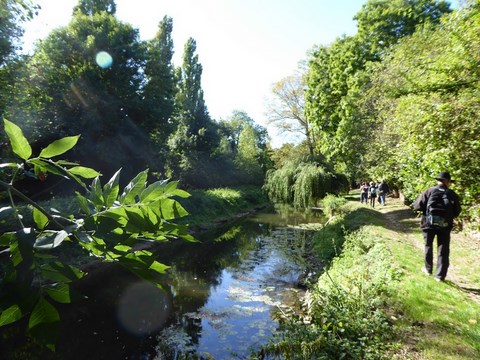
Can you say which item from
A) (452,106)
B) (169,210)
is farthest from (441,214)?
(169,210)

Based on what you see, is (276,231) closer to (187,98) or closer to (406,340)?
(406,340)

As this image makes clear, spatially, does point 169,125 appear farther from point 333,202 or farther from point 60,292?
point 60,292

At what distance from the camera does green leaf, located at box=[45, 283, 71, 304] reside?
2.22 ft

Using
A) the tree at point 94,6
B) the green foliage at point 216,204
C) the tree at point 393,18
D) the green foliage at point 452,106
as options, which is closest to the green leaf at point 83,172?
the green foliage at point 452,106

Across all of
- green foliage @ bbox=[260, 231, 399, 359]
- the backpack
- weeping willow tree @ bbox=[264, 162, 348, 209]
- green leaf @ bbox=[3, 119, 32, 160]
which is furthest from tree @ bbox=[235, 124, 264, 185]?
green leaf @ bbox=[3, 119, 32, 160]

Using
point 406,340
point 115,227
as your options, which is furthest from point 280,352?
point 115,227

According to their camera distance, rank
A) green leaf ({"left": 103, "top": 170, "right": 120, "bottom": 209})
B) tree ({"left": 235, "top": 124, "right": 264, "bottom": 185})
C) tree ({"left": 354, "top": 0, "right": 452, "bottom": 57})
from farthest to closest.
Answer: tree ({"left": 235, "top": 124, "right": 264, "bottom": 185}) → tree ({"left": 354, "top": 0, "right": 452, "bottom": 57}) → green leaf ({"left": 103, "top": 170, "right": 120, "bottom": 209})

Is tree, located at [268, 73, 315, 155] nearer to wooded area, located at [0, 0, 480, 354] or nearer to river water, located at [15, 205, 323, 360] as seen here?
wooded area, located at [0, 0, 480, 354]

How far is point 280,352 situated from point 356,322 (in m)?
1.28

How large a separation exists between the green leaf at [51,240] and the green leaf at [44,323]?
104 millimetres

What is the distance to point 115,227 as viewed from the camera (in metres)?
0.69

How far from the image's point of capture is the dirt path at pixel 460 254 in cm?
586

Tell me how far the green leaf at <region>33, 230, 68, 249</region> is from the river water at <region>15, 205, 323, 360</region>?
2.80 meters

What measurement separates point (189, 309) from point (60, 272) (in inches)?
319
